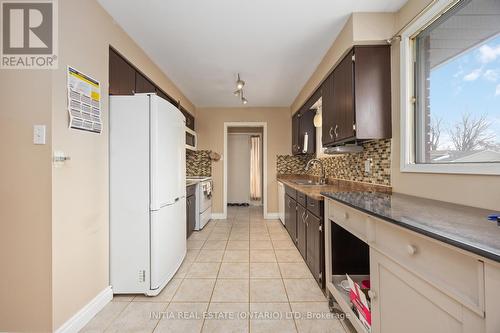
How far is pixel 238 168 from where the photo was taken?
6.53 meters

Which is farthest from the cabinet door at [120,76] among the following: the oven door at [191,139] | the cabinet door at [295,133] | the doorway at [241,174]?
the doorway at [241,174]

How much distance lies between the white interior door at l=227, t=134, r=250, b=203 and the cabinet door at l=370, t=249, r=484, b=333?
544 cm

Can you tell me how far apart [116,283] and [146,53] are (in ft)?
8.02

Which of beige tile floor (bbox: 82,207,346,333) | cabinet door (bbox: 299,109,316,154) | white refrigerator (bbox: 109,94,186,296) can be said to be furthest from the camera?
cabinet door (bbox: 299,109,316,154)

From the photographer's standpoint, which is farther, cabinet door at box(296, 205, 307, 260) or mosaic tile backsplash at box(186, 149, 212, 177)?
mosaic tile backsplash at box(186, 149, 212, 177)

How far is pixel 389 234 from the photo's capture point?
1.02 meters

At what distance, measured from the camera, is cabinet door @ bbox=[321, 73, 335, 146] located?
7.66 feet

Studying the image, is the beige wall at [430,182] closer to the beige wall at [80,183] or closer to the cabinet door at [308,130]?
the cabinet door at [308,130]

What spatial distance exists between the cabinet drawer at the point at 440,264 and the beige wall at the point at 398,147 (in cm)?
61

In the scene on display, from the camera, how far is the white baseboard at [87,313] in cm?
141

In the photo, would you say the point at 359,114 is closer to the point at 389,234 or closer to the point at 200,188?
Result: the point at 389,234

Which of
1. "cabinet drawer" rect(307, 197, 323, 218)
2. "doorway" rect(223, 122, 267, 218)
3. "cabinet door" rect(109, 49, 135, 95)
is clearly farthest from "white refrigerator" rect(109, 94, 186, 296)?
"doorway" rect(223, 122, 267, 218)

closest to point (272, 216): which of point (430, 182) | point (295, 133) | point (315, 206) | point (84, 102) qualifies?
point (295, 133)

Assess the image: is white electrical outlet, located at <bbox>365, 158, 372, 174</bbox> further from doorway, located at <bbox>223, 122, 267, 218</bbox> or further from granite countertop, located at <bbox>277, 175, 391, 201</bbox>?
doorway, located at <bbox>223, 122, 267, 218</bbox>
